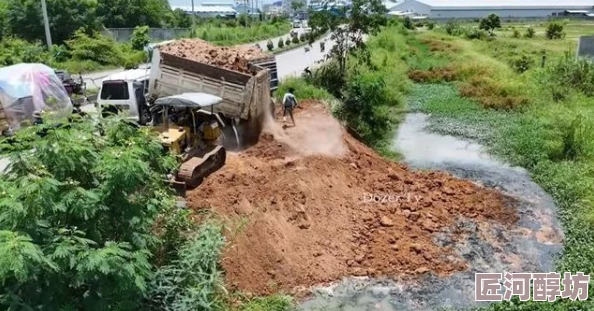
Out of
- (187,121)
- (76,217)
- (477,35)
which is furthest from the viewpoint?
(477,35)

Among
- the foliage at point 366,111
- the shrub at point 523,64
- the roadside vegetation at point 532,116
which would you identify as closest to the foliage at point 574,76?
the roadside vegetation at point 532,116

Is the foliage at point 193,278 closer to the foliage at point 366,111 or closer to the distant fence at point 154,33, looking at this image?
the foliage at point 366,111

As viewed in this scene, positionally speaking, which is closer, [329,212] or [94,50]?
[329,212]

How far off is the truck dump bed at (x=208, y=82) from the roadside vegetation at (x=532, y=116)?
7.72 m

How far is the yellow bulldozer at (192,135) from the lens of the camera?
1062 centimetres

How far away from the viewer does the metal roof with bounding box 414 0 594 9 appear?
101562 millimetres

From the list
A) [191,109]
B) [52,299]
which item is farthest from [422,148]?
[52,299]

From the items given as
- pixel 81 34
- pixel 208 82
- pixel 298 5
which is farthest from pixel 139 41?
pixel 208 82

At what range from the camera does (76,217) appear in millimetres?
6121

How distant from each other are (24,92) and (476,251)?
507 inches

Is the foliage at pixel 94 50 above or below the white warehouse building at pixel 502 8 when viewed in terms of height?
below

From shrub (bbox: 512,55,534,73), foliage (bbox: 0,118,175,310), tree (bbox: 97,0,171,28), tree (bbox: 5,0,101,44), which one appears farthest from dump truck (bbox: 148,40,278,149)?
tree (bbox: 97,0,171,28)

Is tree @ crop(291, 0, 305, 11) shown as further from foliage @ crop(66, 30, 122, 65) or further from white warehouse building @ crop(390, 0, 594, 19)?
white warehouse building @ crop(390, 0, 594, 19)

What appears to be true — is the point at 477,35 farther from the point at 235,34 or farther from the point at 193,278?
the point at 193,278
